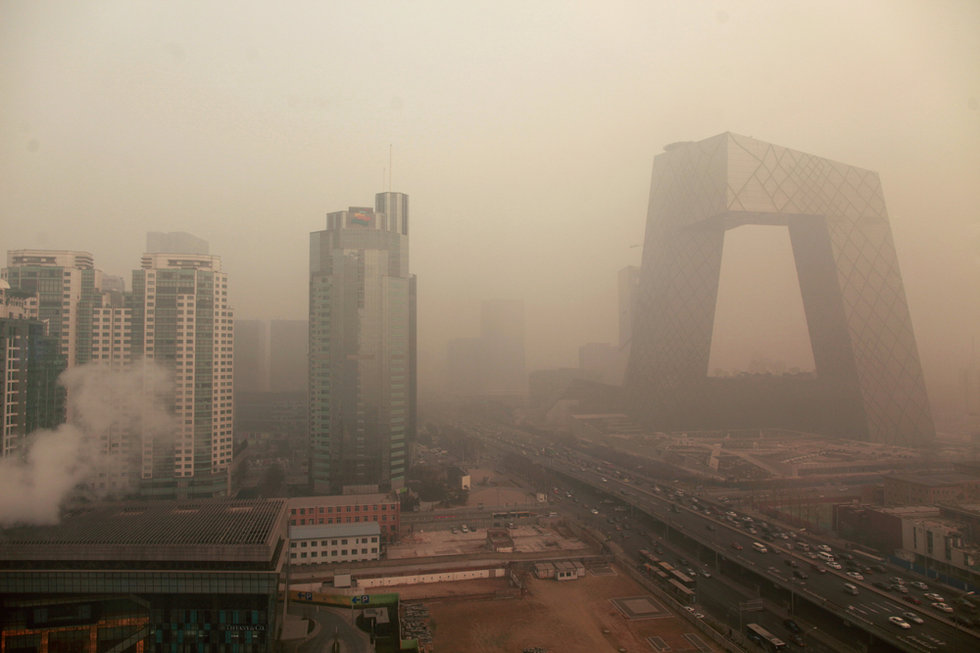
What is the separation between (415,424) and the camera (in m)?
14.9

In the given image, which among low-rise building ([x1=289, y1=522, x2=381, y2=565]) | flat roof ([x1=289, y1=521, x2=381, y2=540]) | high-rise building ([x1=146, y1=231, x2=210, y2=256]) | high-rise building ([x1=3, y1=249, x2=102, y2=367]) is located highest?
high-rise building ([x1=146, y1=231, x2=210, y2=256])

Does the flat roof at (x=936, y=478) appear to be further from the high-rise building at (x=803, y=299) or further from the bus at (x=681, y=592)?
the bus at (x=681, y=592)

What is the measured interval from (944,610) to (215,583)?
658 centimetres

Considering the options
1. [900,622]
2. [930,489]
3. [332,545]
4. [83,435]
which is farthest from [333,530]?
[930,489]

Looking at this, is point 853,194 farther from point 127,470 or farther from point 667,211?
point 127,470

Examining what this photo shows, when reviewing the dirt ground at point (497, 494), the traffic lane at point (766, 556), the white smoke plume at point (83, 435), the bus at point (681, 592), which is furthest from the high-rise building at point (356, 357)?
the bus at point (681, 592)

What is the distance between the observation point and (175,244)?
9.48 meters

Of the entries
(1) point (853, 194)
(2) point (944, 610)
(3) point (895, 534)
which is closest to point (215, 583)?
(2) point (944, 610)

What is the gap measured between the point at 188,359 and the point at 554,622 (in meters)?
6.64

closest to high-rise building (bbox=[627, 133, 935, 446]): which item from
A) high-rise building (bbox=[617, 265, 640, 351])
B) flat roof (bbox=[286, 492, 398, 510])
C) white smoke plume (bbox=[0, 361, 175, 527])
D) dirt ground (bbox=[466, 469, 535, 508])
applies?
high-rise building (bbox=[617, 265, 640, 351])

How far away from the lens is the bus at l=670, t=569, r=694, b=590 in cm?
697

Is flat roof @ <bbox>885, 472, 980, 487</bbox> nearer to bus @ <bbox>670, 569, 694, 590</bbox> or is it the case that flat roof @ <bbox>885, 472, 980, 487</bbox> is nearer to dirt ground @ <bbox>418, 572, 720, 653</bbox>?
bus @ <bbox>670, 569, 694, 590</bbox>

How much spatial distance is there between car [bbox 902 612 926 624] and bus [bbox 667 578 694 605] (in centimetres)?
191

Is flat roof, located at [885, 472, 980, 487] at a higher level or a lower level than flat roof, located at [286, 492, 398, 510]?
higher
